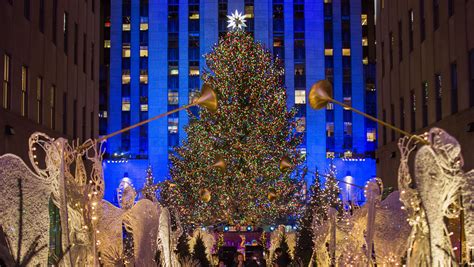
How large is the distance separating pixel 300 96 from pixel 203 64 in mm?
10545

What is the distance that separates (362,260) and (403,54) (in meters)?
23.7

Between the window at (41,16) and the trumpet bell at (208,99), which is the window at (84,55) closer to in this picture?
the window at (41,16)

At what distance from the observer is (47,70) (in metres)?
34.0

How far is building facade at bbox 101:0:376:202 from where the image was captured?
78375 millimetres

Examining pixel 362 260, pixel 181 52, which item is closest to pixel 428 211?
pixel 362 260

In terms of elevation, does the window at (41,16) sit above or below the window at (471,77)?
above

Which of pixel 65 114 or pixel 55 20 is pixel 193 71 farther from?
pixel 55 20

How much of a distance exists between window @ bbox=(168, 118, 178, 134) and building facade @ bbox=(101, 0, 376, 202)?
0.11m

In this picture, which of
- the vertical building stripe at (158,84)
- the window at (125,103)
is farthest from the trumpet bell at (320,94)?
the window at (125,103)

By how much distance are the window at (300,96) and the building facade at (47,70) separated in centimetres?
3452

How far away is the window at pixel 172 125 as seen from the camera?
7875 cm

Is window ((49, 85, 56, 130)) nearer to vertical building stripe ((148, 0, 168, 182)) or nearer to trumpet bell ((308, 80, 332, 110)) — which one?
trumpet bell ((308, 80, 332, 110))

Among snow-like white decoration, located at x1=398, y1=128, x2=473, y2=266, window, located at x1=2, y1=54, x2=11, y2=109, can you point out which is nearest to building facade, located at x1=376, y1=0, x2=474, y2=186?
snow-like white decoration, located at x1=398, y1=128, x2=473, y2=266

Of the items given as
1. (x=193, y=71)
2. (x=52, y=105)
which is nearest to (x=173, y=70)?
(x=193, y=71)
